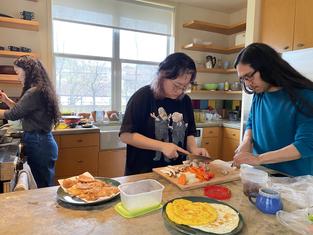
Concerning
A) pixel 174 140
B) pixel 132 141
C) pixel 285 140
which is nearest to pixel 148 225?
pixel 132 141

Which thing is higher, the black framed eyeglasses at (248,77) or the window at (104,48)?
the window at (104,48)

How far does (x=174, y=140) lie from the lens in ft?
4.68

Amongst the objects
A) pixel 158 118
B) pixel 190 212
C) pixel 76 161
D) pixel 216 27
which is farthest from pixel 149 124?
pixel 216 27

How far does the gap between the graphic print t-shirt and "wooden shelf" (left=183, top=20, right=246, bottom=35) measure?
8.45 ft

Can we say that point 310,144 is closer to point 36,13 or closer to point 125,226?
point 125,226

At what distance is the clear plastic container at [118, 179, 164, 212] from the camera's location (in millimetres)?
814

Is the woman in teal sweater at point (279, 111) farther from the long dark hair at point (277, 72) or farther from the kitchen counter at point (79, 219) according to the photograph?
the kitchen counter at point (79, 219)

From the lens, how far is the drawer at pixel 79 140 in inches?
103

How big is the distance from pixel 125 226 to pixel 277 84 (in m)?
1.04

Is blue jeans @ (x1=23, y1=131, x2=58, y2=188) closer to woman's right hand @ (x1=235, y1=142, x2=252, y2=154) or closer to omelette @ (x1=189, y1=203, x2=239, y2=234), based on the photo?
woman's right hand @ (x1=235, y1=142, x2=252, y2=154)

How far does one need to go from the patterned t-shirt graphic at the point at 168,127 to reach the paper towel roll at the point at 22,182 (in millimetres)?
655

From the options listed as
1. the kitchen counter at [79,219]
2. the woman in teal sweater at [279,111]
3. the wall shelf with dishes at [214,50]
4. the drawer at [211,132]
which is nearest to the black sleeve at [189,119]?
the woman in teal sweater at [279,111]

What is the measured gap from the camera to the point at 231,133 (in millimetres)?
3533

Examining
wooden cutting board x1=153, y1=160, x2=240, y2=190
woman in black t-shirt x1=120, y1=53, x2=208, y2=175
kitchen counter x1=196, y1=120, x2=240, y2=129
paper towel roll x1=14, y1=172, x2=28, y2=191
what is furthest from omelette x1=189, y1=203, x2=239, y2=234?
kitchen counter x1=196, y1=120, x2=240, y2=129
